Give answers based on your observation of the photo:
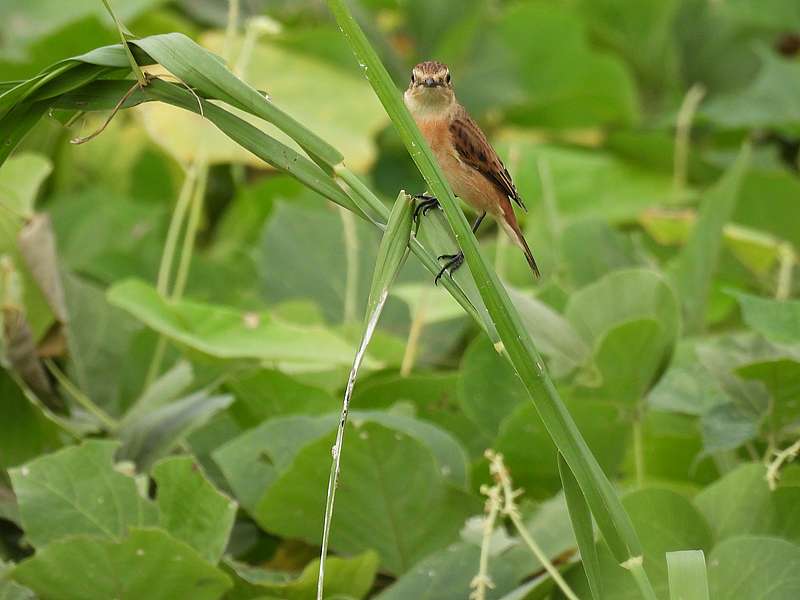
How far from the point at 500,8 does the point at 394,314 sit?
1.97 m

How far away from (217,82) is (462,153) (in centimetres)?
56

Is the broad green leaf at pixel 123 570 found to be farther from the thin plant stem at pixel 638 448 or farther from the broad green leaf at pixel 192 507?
the thin plant stem at pixel 638 448

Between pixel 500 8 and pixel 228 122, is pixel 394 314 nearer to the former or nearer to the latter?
pixel 228 122

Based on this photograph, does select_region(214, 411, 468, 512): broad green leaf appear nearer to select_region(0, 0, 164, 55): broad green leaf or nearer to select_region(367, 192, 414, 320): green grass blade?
select_region(367, 192, 414, 320): green grass blade

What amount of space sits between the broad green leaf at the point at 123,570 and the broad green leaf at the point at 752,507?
0.59 m

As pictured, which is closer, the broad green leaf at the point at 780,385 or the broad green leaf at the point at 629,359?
the broad green leaf at the point at 780,385

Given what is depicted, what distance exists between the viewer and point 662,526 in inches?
60.0

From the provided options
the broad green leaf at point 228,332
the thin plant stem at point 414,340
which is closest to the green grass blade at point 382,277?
the broad green leaf at point 228,332

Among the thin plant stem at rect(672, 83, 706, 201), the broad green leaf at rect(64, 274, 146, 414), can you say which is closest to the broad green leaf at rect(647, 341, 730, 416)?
the broad green leaf at rect(64, 274, 146, 414)

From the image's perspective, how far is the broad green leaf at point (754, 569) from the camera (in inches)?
54.0

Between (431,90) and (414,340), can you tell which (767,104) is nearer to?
(414,340)

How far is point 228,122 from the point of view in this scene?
3.73 feet

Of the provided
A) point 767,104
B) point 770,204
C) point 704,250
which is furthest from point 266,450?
point 767,104

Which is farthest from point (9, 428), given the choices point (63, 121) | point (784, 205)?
point (784, 205)
